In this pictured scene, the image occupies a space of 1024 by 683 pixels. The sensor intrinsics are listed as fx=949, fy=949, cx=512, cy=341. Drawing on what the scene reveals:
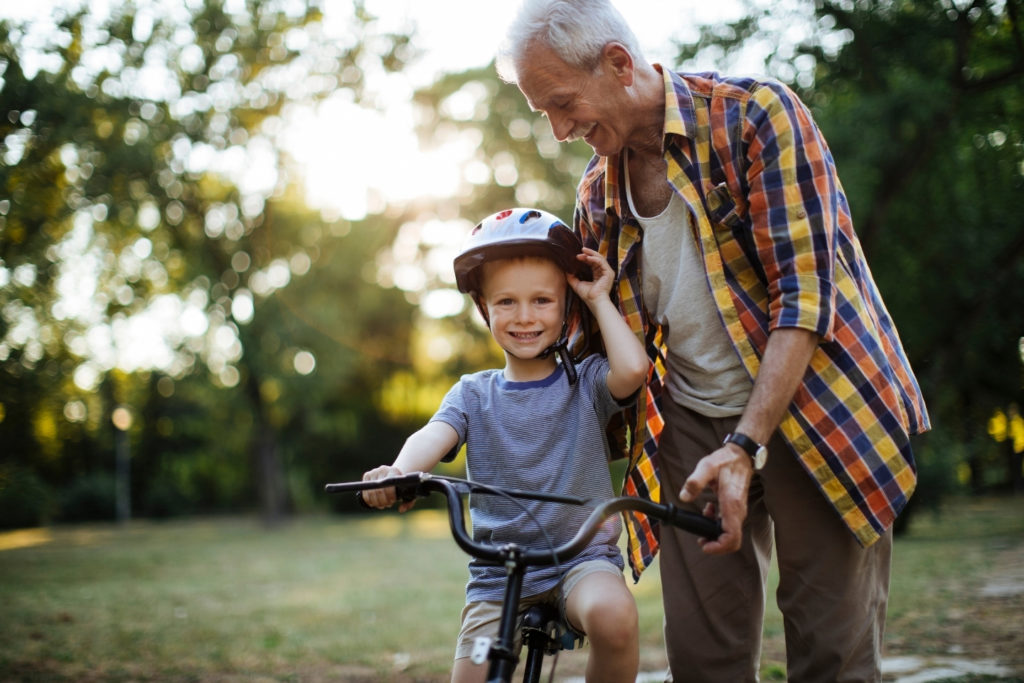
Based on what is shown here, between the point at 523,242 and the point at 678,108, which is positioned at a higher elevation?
the point at 678,108

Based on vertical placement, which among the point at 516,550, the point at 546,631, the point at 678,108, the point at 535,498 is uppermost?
the point at 678,108

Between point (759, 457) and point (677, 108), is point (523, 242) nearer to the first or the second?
point (677, 108)

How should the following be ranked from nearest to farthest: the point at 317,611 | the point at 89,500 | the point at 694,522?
the point at 694,522 < the point at 317,611 < the point at 89,500

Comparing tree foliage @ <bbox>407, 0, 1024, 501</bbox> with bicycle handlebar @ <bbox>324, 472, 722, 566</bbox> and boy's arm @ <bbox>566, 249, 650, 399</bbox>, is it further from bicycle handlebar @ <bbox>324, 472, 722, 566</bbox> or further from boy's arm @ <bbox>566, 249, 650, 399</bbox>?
bicycle handlebar @ <bbox>324, 472, 722, 566</bbox>

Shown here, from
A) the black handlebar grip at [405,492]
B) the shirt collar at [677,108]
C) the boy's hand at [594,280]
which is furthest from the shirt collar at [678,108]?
the black handlebar grip at [405,492]

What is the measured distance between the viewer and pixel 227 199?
25156 millimetres

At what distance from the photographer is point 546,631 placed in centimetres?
277

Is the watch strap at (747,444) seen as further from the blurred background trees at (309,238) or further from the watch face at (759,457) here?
the blurred background trees at (309,238)

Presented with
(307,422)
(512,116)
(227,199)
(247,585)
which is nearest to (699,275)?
(247,585)

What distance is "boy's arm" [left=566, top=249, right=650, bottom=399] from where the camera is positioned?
297 cm

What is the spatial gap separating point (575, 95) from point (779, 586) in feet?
5.38

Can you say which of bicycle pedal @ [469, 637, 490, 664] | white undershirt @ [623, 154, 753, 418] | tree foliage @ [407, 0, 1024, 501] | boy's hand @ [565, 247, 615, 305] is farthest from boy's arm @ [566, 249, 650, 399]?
tree foliage @ [407, 0, 1024, 501]

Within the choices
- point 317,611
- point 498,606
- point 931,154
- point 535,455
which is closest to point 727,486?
point 535,455

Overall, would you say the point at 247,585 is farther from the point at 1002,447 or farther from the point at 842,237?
the point at 1002,447
